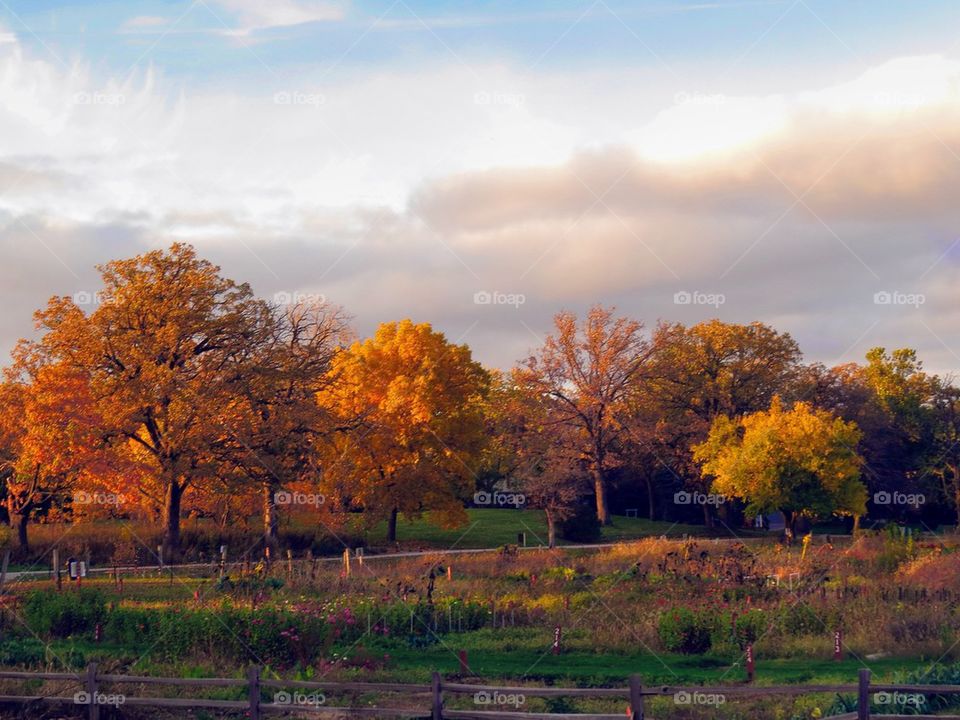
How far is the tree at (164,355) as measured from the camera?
4112cm

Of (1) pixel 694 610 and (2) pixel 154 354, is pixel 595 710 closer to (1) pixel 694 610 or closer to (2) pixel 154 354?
(1) pixel 694 610

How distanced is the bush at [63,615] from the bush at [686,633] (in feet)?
46.1

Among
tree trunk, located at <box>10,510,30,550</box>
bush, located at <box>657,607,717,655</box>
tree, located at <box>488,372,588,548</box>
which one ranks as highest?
tree, located at <box>488,372,588,548</box>

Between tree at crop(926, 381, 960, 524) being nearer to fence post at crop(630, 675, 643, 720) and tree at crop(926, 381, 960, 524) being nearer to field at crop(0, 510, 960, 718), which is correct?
field at crop(0, 510, 960, 718)

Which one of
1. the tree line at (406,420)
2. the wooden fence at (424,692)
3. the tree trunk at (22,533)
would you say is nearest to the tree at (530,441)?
the tree line at (406,420)

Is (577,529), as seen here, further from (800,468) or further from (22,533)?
(22,533)

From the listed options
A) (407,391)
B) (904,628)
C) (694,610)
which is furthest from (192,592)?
(407,391)

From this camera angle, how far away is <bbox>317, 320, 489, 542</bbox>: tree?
174 feet

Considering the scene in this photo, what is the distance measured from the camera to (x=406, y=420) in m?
54.4

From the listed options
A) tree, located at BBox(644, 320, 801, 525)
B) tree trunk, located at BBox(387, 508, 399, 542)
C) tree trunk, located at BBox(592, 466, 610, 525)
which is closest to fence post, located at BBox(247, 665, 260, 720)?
tree trunk, located at BBox(387, 508, 399, 542)

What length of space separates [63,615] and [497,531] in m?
37.4

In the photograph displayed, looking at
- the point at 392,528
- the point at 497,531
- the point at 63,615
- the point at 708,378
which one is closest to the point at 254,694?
the point at 63,615

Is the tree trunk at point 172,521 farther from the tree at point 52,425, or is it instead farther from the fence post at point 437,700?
the fence post at point 437,700

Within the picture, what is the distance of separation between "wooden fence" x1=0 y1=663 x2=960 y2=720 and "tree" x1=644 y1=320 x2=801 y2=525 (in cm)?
5176
